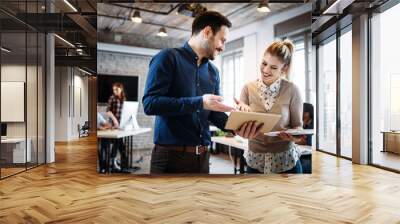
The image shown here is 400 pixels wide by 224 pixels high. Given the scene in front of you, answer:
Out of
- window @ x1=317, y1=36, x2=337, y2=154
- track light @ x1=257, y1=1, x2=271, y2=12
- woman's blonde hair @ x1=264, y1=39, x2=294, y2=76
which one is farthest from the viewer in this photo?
window @ x1=317, y1=36, x2=337, y2=154

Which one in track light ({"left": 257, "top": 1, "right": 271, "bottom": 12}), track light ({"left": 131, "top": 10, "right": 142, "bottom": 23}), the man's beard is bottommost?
the man's beard

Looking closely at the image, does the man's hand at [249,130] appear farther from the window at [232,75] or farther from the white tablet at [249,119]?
the window at [232,75]

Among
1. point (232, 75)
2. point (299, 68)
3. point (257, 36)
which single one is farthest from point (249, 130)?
point (257, 36)

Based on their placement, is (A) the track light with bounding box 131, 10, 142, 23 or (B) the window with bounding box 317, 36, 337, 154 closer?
(A) the track light with bounding box 131, 10, 142, 23

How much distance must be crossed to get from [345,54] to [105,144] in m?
4.56

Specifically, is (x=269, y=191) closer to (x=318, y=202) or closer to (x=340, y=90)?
(x=318, y=202)

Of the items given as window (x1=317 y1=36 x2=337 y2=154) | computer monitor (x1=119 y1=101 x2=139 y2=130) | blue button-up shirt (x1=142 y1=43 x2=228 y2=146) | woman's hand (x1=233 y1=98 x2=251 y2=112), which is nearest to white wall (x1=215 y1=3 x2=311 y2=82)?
woman's hand (x1=233 y1=98 x2=251 y2=112)

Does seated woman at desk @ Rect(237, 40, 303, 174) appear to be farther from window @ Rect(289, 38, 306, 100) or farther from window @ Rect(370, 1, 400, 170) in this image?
window @ Rect(370, 1, 400, 170)

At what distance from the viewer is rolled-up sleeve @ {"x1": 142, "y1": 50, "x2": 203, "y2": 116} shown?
3.66 meters

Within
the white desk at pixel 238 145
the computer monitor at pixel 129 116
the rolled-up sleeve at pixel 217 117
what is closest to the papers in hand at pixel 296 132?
the white desk at pixel 238 145

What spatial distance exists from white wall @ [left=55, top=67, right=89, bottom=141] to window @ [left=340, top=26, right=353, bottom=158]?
14.9ft

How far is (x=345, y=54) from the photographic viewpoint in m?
6.34

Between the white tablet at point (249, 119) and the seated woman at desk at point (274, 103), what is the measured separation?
160 millimetres

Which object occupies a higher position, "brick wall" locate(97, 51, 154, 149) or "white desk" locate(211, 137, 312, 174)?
"brick wall" locate(97, 51, 154, 149)
